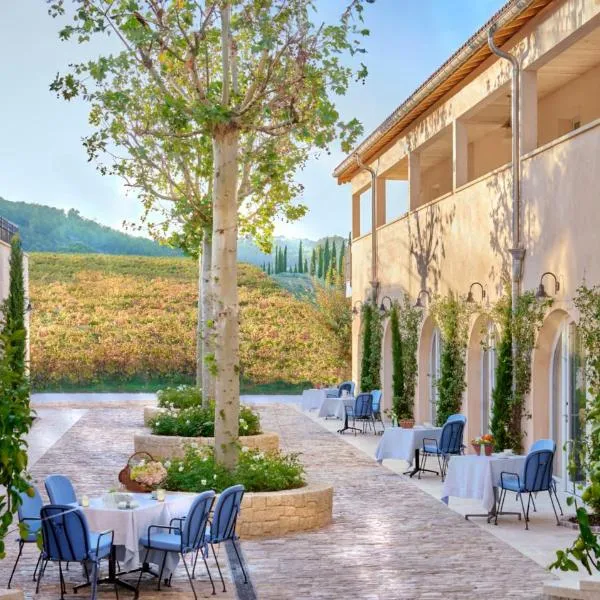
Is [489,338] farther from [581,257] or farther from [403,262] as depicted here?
[403,262]

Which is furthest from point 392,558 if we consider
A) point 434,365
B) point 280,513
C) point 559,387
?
point 434,365

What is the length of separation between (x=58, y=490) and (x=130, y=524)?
1360 mm

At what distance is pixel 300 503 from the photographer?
13.0 metres

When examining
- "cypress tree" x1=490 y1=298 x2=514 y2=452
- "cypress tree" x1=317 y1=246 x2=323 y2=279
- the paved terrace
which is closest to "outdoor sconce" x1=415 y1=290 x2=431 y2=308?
the paved terrace

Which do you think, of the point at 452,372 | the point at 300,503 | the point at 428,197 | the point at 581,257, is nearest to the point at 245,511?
the point at 300,503

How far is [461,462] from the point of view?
1394cm

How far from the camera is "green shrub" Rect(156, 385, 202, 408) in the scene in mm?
24438

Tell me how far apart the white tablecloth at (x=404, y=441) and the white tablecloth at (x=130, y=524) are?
8013 millimetres

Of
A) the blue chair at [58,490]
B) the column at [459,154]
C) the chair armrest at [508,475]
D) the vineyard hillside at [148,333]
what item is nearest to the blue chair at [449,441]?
the chair armrest at [508,475]

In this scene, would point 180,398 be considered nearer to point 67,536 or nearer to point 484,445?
point 484,445

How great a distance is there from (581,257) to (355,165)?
60.1 ft

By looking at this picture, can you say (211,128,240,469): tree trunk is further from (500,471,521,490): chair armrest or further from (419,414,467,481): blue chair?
(419,414,467,481): blue chair

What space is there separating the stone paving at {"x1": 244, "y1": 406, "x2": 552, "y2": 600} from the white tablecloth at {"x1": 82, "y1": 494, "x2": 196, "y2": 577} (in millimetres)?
1050

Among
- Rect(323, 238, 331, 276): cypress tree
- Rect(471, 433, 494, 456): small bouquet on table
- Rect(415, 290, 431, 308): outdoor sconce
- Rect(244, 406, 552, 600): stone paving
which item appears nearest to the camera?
Rect(244, 406, 552, 600): stone paving
